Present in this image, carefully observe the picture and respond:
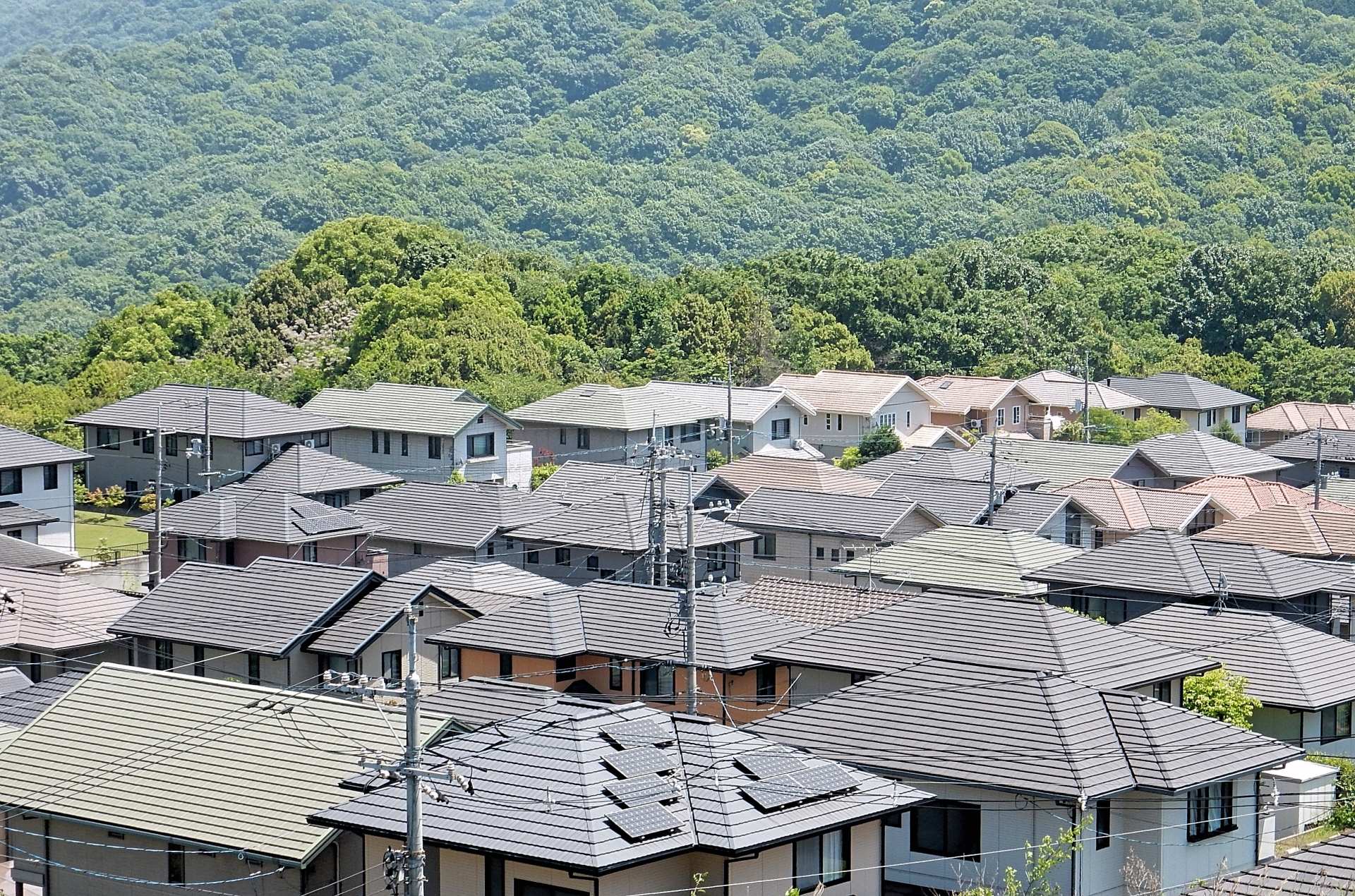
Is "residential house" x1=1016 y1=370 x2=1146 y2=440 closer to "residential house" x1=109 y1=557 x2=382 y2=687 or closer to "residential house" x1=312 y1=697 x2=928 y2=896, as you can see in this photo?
"residential house" x1=109 y1=557 x2=382 y2=687

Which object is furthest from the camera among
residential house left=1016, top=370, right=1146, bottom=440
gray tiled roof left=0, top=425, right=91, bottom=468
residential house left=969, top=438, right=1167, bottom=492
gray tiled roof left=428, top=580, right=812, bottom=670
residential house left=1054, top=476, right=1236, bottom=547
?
residential house left=1016, top=370, right=1146, bottom=440

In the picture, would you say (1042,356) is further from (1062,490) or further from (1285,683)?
(1285,683)

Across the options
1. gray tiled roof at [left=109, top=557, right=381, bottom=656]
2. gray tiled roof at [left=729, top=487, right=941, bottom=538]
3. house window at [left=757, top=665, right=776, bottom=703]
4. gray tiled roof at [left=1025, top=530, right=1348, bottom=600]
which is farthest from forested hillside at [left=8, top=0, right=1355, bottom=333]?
house window at [left=757, top=665, right=776, bottom=703]

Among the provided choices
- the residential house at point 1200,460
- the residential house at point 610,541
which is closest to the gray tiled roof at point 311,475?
the residential house at point 610,541

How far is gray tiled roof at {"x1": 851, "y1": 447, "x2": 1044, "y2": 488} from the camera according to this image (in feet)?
171

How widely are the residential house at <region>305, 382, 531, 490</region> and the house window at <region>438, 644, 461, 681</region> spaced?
26.6 metres

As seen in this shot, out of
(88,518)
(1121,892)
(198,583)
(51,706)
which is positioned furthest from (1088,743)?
(88,518)

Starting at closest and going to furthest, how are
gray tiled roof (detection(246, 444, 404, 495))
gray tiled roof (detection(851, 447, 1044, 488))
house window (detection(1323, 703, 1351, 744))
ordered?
house window (detection(1323, 703, 1351, 744)) → gray tiled roof (detection(246, 444, 404, 495)) → gray tiled roof (detection(851, 447, 1044, 488))

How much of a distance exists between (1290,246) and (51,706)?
10272cm

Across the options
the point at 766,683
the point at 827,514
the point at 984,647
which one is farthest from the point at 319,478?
the point at 984,647

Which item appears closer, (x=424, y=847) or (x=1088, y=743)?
(x=424, y=847)

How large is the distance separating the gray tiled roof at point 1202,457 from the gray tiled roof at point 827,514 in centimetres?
1138

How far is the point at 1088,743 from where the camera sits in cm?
2119

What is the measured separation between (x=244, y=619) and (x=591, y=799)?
13.6m
